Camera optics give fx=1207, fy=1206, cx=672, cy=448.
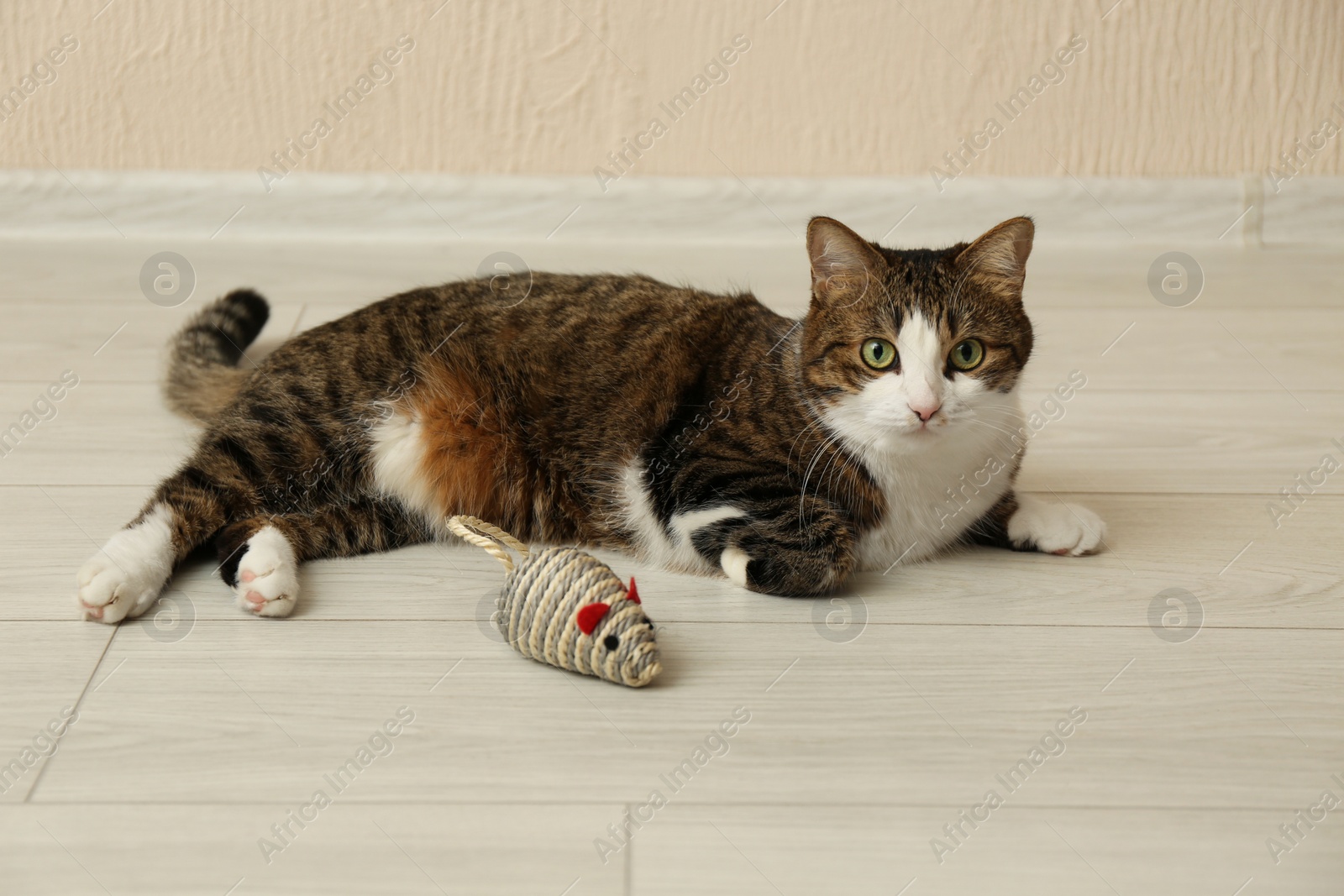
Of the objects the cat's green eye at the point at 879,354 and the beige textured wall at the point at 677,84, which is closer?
the cat's green eye at the point at 879,354

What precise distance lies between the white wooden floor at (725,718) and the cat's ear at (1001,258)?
403 mm

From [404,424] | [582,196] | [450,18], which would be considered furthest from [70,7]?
[404,424]

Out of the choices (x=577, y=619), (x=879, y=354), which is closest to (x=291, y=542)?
(x=577, y=619)

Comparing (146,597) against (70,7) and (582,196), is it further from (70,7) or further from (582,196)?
(70,7)

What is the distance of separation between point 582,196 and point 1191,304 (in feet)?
4.80

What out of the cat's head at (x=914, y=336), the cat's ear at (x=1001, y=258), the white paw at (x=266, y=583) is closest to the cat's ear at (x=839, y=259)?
the cat's head at (x=914, y=336)

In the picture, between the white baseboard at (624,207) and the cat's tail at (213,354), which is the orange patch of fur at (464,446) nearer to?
the cat's tail at (213,354)

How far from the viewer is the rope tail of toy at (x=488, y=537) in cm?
152

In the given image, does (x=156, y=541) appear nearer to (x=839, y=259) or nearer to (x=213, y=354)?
(x=213, y=354)

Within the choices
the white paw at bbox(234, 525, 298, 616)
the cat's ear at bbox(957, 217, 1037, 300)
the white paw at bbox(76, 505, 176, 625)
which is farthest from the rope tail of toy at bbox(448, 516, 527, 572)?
the cat's ear at bbox(957, 217, 1037, 300)

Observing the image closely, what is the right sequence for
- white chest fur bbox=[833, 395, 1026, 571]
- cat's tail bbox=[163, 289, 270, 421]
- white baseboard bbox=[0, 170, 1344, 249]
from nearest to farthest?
white chest fur bbox=[833, 395, 1026, 571] < cat's tail bbox=[163, 289, 270, 421] < white baseboard bbox=[0, 170, 1344, 249]

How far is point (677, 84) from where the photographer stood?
291 centimetres

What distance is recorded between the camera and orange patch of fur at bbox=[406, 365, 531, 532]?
1.73 metres

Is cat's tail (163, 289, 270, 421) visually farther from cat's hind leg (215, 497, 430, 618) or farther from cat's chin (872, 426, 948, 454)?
cat's chin (872, 426, 948, 454)
